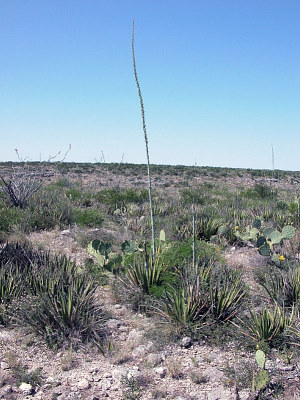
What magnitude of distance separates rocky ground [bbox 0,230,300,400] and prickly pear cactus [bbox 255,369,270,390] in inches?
4.5

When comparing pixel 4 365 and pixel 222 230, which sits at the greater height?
pixel 222 230

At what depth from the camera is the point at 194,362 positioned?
13.2 ft

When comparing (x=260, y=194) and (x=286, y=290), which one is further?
(x=260, y=194)

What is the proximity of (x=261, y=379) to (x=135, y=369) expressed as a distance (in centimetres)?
123

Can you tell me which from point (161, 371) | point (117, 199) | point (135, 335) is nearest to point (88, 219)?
point (117, 199)

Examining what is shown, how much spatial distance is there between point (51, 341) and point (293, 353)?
8.53 ft

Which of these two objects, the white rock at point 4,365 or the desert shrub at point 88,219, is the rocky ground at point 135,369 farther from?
the desert shrub at point 88,219

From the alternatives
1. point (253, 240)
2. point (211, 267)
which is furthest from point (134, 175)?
point (211, 267)

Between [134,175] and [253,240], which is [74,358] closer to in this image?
[253,240]

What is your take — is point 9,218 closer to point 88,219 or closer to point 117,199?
point 88,219

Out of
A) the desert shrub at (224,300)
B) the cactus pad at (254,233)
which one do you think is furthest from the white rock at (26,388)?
the cactus pad at (254,233)

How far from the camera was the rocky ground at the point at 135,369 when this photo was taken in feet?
11.6

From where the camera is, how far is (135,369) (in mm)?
3898

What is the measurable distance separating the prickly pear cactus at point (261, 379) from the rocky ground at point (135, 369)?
11 centimetres
